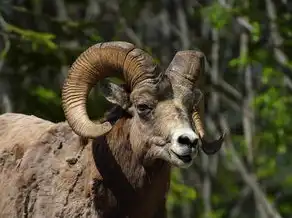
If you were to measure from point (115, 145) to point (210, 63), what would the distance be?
12.3m

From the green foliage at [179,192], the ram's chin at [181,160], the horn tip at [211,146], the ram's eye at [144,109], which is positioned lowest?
the green foliage at [179,192]

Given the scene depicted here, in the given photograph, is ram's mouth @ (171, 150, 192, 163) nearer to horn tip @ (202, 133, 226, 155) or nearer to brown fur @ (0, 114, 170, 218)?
brown fur @ (0, 114, 170, 218)

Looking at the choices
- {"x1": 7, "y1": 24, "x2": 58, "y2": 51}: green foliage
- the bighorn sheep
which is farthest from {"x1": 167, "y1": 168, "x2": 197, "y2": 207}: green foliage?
the bighorn sheep

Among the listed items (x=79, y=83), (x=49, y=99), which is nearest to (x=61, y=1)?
(x=49, y=99)

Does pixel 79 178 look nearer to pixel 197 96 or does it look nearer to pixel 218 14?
pixel 197 96

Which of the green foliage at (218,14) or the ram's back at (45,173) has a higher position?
the ram's back at (45,173)

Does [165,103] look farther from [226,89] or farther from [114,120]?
[226,89]

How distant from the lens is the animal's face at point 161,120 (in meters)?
10.9

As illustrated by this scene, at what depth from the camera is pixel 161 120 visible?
36.5 feet

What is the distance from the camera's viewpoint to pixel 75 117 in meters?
11.5

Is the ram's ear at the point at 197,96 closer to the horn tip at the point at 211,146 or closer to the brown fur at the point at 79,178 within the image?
the horn tip at the point at 211,146

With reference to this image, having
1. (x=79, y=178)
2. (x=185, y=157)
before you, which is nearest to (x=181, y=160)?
(x=185, y=157)

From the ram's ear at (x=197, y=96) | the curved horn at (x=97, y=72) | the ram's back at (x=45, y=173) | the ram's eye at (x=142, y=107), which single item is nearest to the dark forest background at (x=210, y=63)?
the ram's back at (x=45, y=173)

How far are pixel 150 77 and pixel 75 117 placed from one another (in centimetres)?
85
